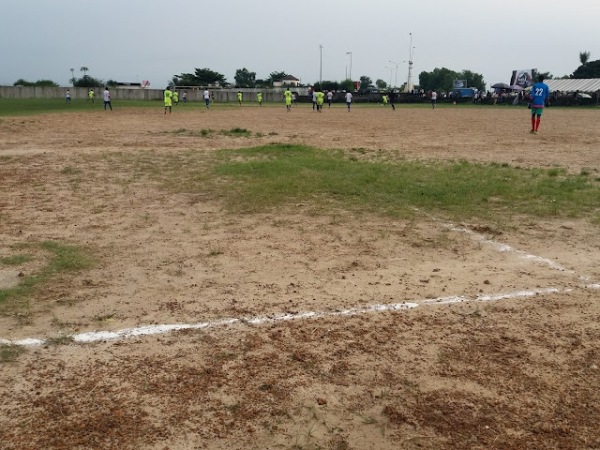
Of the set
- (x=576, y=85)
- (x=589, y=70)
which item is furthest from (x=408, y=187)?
(x=589, y=70)

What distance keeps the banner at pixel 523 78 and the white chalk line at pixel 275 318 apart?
8008 centimetres

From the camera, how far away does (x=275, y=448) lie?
2.96 metres

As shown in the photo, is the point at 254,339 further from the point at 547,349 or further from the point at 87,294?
the point at 547,349

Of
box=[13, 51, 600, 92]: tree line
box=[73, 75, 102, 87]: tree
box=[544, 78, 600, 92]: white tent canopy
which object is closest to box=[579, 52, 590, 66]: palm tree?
box=[13, 51, 600, 92]: tree line

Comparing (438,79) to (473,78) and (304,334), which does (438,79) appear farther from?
(304,334)

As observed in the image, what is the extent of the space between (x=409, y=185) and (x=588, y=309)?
5.34m

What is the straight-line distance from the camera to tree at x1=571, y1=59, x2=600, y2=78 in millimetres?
101062

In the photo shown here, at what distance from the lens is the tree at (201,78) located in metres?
105

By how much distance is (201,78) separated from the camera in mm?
106875

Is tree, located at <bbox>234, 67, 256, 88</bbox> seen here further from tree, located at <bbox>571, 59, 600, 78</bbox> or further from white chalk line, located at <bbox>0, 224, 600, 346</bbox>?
white chalk line, located at <bbox>0, 224, 600, 346</bbox>

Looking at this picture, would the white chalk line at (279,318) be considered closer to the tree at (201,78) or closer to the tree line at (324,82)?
the tree line at (324,82)

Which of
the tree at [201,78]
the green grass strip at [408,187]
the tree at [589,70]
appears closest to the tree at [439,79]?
the tree at [589,70]

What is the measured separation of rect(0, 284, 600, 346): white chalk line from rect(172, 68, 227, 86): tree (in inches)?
4115

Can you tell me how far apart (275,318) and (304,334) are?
1.21 ft
